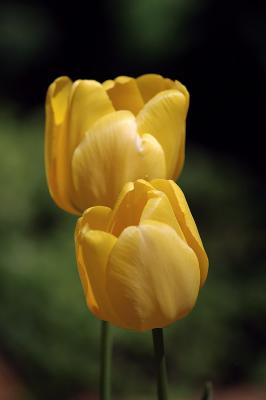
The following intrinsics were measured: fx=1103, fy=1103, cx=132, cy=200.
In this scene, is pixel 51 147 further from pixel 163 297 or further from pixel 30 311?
pixel 30 311

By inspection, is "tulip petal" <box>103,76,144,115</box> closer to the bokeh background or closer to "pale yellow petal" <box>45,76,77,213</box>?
"pale yellow petal" <box>45,76,77,213</box>

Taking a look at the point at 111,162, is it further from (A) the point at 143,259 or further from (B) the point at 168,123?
(A) the point at 143,259

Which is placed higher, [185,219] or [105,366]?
[185,219]

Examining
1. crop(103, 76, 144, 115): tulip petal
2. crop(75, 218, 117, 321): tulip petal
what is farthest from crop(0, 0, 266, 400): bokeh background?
crop(75, 218, 117, 321): tulip petal

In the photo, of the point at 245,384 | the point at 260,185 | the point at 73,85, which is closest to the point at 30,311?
the point at 245,384

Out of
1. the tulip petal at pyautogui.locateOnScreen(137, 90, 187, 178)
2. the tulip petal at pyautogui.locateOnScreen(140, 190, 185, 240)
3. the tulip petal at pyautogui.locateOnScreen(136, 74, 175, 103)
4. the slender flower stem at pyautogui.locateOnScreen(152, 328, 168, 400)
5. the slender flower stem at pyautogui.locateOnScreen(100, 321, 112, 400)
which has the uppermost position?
the tulip petal at pyautogui.locateOnScreen(136, 74, 175, 103)

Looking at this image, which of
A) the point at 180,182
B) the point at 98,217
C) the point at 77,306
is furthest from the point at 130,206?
the point at 180,182
